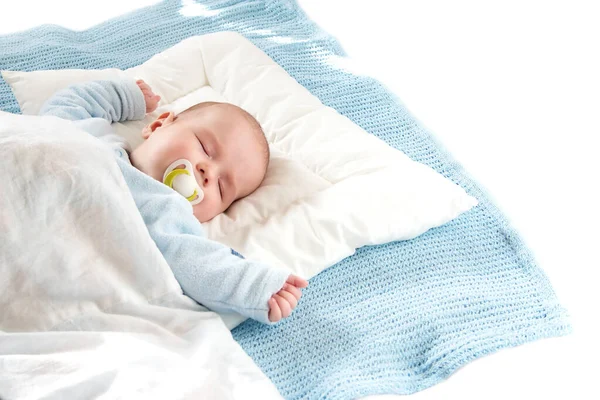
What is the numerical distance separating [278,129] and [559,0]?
4.72 ft

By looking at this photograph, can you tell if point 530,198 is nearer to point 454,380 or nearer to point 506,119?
point 506,119

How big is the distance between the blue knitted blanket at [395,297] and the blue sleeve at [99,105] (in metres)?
0.22

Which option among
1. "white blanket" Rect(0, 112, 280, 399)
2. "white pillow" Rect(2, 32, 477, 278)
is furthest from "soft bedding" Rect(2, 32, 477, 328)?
"white blanket" Rect(0, 112, 280, 399)

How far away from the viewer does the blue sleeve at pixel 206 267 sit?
4.05 ft

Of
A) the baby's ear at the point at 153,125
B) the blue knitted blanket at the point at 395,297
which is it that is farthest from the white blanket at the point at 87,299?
the baby's ear at the point at 153,125

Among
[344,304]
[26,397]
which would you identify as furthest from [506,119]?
[26,397]

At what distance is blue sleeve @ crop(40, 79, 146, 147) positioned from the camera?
4.96 ft

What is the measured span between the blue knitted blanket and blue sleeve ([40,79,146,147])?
0.71ft

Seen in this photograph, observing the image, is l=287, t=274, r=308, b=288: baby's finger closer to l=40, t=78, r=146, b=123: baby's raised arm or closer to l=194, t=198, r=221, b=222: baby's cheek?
l=194, t=198, r=221, b=222: baby's cheek

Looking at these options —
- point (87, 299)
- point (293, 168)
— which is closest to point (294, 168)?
point (293, 168)

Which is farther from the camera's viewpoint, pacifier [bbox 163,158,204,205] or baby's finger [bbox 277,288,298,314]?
pacifier [bbox 163,158,204,205]

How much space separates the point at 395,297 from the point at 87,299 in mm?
523

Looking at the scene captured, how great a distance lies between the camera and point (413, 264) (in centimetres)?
146

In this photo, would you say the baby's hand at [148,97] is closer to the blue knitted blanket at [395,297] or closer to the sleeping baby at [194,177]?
the sleeping baby at [194,177]
